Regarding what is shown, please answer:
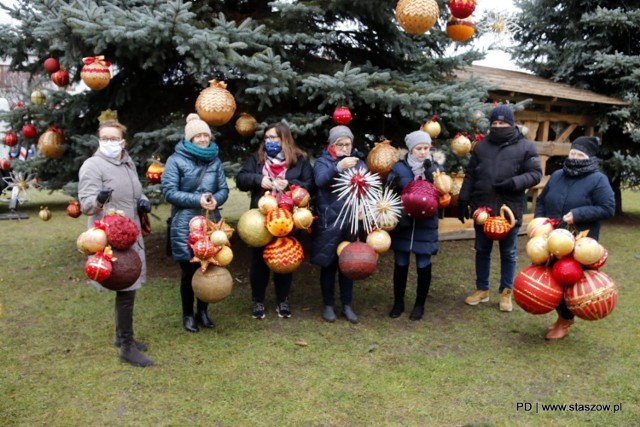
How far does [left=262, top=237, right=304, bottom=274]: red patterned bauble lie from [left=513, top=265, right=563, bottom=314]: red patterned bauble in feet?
5.81

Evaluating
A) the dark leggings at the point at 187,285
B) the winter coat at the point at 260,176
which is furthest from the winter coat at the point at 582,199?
the dark leggings at the point at 187,285

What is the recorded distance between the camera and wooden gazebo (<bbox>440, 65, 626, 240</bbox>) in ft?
29.8

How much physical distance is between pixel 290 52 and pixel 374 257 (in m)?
2.90

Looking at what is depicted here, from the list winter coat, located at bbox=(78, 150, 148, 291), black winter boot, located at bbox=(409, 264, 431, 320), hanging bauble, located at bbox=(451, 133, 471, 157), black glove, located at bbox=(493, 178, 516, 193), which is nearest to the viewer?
winter coat, located at bbox=(78, 150, 148, 291)

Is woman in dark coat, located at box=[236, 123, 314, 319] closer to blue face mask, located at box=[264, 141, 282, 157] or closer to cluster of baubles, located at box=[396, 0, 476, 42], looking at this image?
blue face mask, located at box=[264, 141, 282, 157]

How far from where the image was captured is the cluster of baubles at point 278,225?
171 inches

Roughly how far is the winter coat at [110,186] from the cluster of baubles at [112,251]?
197 mm

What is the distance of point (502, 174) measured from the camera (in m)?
4.98

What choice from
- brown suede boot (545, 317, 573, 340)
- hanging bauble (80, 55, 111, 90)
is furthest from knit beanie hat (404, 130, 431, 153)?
hanging bauble (80, 55, 111, 90)

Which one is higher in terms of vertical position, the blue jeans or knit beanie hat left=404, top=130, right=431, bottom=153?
knit beanie hat left=404, top=130, right=431, bottom=153

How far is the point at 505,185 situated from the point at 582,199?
683mm

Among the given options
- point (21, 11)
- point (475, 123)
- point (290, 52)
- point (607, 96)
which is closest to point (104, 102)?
point (21, 11)

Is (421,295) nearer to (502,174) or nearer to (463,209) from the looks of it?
(463,209)

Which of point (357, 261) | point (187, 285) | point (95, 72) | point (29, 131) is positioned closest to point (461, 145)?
point (357, 261)
